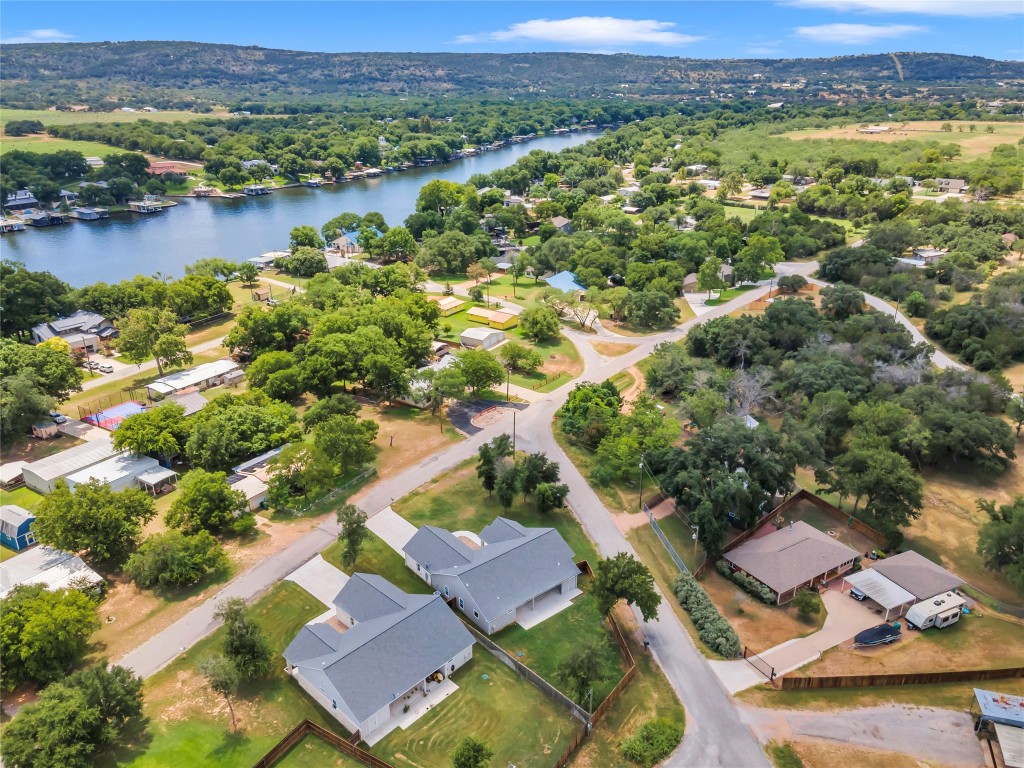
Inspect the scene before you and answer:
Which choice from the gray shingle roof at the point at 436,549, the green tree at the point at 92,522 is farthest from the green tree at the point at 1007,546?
the green tree at the point at 92,522

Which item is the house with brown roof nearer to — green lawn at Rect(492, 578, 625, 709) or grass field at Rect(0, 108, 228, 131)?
green lawn at Rect(492, 578, 625, 709)

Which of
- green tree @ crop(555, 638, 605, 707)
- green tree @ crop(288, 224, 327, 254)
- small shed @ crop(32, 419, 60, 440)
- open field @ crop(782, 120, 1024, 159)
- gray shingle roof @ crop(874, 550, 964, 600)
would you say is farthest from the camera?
open field @ crop(782, 120, 1024, 159)

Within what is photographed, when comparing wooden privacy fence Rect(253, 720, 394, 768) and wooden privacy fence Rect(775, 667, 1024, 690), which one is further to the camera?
wooden privacy fence Rect(775, 667, 1024, 690)

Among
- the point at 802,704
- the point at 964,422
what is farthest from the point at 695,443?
the point at 964,422

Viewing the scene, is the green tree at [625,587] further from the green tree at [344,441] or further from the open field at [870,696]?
the green tree at [344,441]

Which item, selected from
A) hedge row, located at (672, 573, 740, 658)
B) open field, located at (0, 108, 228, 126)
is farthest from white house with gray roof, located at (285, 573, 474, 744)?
open field, located at (0, 108, 228, 126)

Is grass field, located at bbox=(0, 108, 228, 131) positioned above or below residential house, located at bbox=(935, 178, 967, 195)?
above

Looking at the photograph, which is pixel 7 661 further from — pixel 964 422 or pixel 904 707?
pixel 964 422
